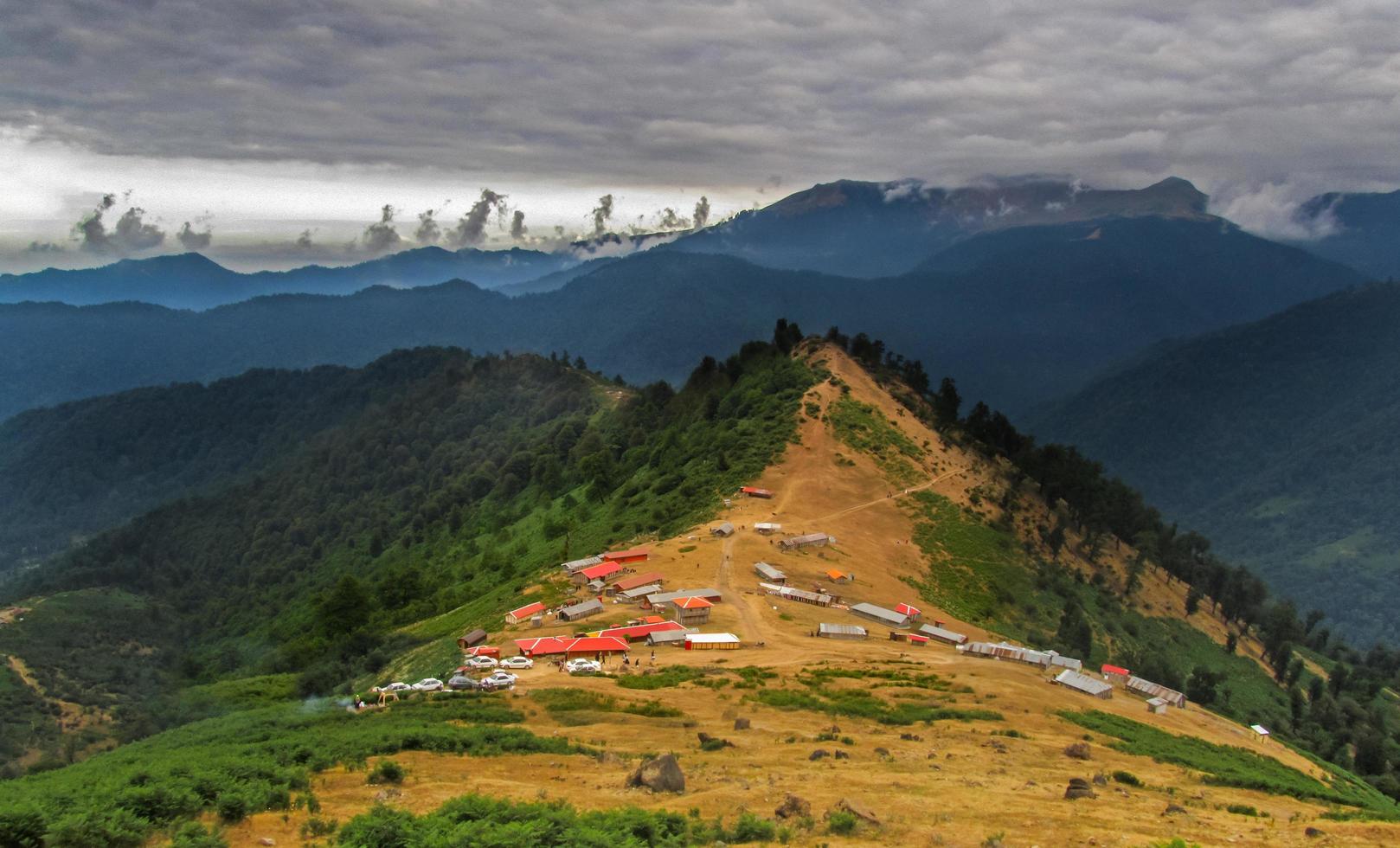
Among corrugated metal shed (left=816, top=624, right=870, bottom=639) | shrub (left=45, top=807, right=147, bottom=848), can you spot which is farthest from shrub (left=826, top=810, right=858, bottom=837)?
corrugated metal shed (left=816, top=624, right=870, bottom=639)

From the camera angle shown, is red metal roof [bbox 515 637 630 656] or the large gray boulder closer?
the large gray boulder

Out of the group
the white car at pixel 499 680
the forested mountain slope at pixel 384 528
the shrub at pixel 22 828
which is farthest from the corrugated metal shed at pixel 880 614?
the shrub at pixel 22 828

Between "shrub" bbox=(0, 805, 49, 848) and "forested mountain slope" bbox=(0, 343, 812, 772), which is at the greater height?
"shrub" bbox=(0, 805, 49, 848)

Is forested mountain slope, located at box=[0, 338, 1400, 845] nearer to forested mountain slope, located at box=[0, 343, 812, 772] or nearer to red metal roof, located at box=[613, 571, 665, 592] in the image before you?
forested mountain slope, located at box=[0, 343, 812, 772]

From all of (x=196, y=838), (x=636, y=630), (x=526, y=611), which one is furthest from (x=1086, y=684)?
(x=196, y=838)

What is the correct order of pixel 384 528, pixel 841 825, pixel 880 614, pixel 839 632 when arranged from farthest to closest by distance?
pixel 384 528 → pixel 880 614 → pixel 839 632 → pixel 841 825

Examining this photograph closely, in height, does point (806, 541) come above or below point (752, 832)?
below

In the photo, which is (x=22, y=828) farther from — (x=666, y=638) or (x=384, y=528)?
(x=384, y=528)
